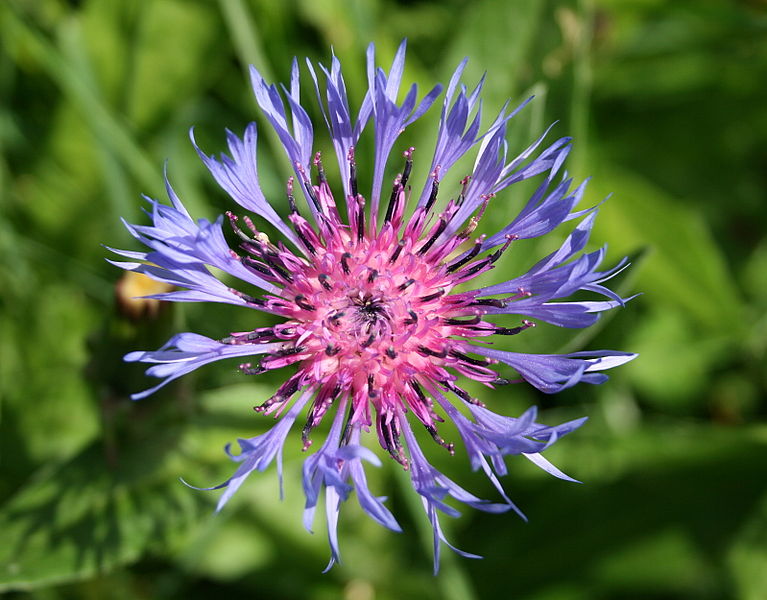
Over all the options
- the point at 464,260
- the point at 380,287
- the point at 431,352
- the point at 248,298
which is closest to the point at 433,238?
the point at 464,260

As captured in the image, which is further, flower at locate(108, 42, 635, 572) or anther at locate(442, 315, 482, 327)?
anther at locate(442, 315, 482, 327)

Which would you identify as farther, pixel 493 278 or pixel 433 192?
pixel 493 278

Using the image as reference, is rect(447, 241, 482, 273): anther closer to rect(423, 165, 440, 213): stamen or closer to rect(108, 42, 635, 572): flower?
rect(108, 42, 635, 572): flower

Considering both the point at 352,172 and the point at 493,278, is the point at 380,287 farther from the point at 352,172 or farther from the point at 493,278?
the point at 493,278

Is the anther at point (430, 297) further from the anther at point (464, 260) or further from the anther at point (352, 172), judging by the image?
the anther at point (352, 172)

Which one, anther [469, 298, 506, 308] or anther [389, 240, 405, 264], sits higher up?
anther [389, 240, 405, 264]

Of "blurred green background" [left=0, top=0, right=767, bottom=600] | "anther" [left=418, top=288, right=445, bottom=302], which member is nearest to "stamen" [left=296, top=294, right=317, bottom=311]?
"anther" [left=418, top=288, right=445, bottom=302]
